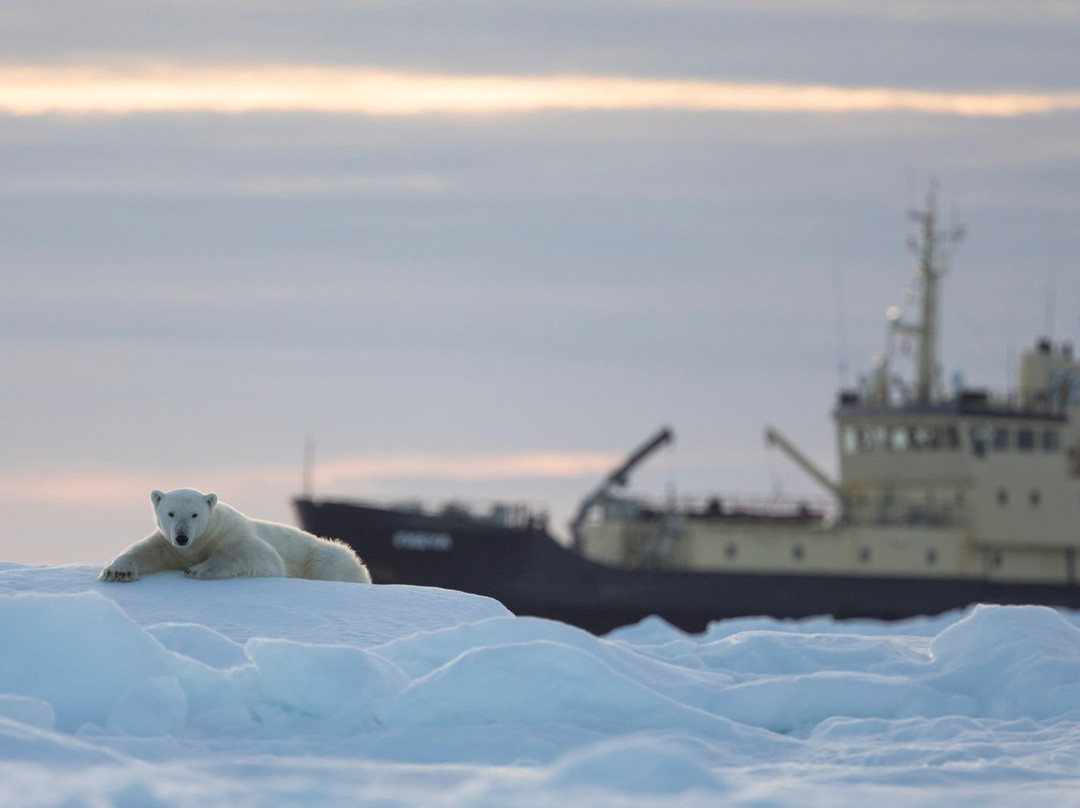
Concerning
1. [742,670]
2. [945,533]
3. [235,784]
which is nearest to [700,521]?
[945,533]

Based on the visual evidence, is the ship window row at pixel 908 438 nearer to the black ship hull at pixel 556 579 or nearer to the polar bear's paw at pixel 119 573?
the black ship hull at pixel 556 579

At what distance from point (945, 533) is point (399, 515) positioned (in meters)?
11.8

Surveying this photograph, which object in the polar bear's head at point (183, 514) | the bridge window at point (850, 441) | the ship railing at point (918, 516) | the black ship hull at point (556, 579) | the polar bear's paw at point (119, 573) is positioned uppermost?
the bridge window at point (850, 441)

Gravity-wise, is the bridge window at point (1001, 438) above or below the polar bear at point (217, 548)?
above

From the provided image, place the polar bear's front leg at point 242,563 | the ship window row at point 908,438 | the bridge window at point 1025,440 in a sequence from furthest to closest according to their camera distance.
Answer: the bridge window at point 1025,440
the ship window row at point 908,438
the polar bear's front leg at point 242,563

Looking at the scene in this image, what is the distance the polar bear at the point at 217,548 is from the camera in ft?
→ 28.0

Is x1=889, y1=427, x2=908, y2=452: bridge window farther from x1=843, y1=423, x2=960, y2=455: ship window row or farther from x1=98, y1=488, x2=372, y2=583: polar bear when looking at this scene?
x1=98, y1=488, x2=372, y2=583: polar bear

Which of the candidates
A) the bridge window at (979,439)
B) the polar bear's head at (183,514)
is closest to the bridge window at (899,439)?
the bridge window at (979,439)

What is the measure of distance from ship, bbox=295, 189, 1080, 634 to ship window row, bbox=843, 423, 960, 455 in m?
0.03

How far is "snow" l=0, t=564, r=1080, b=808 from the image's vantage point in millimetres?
5473

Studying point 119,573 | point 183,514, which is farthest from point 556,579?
point 183,514

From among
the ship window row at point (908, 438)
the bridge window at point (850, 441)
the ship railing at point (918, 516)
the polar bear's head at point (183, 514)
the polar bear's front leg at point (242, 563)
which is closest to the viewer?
the polar bear's head at point (183, 514)

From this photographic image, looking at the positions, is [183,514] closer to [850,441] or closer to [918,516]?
[918,516]

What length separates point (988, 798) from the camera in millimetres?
5762
